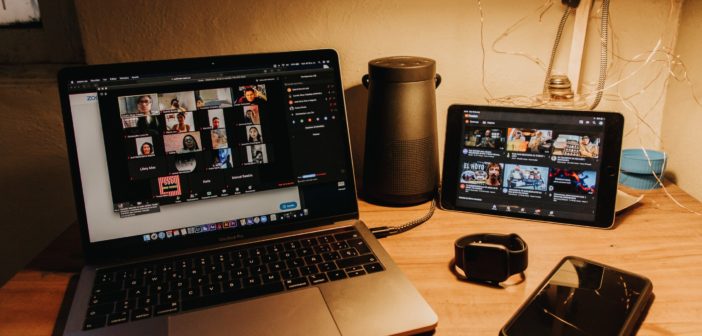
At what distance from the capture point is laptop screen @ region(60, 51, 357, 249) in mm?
775

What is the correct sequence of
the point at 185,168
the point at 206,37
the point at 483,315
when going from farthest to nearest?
the point at 206,37 < the point at 185,168 < the point at 483,315

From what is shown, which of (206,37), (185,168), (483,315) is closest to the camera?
(483,315)

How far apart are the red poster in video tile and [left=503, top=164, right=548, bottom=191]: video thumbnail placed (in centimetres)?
56

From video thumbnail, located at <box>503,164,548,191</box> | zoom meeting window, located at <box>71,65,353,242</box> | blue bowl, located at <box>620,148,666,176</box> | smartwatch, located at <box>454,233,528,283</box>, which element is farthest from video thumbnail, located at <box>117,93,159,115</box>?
blue bowl, located at <box>620,148,666,176</box>

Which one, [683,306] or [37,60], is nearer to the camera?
[683,306]

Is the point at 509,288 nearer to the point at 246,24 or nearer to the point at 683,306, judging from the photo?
the point at 683,306

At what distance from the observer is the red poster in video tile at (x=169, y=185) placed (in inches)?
31.6

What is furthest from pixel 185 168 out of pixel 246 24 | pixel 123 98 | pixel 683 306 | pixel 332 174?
pixel 683 306

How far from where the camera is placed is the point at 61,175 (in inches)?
43.5

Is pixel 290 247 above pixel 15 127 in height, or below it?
below

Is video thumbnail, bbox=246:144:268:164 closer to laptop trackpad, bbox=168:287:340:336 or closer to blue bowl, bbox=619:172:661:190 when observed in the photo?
A: laptop trackpad, bbox=168:287:340:336

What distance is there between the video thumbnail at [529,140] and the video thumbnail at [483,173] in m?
0.04

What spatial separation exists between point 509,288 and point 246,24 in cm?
68

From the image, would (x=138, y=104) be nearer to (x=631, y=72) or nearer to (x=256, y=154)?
(x=256, y=154)
